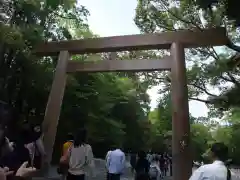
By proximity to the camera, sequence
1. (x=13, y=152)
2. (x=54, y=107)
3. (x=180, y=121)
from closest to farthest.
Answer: (x=13, y=152) < (x=180, y=121) < (x=54, y=107)

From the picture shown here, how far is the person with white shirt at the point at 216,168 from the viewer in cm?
271

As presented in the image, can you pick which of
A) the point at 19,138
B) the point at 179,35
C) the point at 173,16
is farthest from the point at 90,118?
the point at 19,138

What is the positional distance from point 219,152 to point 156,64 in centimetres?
553

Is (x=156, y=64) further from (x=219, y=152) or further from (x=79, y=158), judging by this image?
(x=219, y=152)

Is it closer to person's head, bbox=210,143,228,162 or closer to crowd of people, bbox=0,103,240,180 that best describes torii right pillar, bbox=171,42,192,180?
crowd of people, bbox=0,103,240,180

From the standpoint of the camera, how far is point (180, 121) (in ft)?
24.3

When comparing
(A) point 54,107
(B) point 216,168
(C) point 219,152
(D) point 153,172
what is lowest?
(D) point 153,172

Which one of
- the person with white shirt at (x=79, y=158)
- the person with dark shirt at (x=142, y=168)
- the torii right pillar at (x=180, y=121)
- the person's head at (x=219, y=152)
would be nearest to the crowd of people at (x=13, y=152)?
the person with white shirt at (x=79, y=158)

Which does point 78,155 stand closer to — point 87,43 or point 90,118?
point 87,43

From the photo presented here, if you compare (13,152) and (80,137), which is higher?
(80,137)

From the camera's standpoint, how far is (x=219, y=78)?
1031 cm

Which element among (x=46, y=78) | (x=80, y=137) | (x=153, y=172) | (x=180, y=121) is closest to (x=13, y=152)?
(x=80, y=137)

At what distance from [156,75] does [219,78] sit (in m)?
3.89

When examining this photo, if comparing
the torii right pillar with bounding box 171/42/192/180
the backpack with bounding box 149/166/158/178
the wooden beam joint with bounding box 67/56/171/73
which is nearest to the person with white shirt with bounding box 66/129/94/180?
the backpack with bounding box 149/166/158/178
